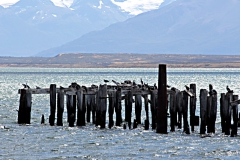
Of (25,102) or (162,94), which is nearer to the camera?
(162,94)

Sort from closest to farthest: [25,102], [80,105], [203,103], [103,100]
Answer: [203,103]
[103,100]
[80,105]
[25,102]

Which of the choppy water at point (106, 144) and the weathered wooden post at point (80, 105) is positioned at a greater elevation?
the weathered wooden post at point (80, 105)

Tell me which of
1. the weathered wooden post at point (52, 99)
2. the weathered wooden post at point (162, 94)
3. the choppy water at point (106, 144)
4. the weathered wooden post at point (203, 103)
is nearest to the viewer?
the choppy water at point (106, 144)

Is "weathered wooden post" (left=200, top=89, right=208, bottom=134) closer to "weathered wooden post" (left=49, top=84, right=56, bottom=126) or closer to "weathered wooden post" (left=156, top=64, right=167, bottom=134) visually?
"weathered wooden post" (left=156, top=64, right=167, bottom=134)

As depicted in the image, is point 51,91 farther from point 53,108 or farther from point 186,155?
point 186,155

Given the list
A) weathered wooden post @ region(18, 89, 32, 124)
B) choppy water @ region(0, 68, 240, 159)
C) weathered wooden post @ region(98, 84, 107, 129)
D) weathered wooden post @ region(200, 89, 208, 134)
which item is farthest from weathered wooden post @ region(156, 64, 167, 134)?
weathered wooden post @ region(18, 89, 32, 124)

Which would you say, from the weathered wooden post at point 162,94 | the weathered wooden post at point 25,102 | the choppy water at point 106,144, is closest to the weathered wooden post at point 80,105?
the choppy water at point 106,144

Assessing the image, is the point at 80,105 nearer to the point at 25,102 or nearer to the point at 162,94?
the point at 25,102

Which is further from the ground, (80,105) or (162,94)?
(162,94)

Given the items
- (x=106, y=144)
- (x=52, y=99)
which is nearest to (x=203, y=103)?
(x=106, y=144)

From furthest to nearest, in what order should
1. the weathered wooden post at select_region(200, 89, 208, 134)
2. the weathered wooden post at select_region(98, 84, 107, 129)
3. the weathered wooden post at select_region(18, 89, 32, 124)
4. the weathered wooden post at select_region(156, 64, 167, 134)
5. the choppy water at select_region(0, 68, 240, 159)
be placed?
the weathered wooden post at select_region(18, 89, 32, 124) → the weathered wooden post at select_region(98, 84, 107, 129) → the weathered wooden post at select_region(200, 89, 208, 134) → the weathered wooden post at select_region(156, 64, 167, 134) → the choppy water at select_region(0, 68, 240, 159)

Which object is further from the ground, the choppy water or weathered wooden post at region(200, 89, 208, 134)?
weathered wooden post at region(200, 89, 208, 134)

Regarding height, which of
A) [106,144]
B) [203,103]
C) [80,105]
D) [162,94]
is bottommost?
[106,144]

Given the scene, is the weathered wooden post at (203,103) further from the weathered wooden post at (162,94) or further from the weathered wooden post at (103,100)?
the weathered wooden post at (103,100)
